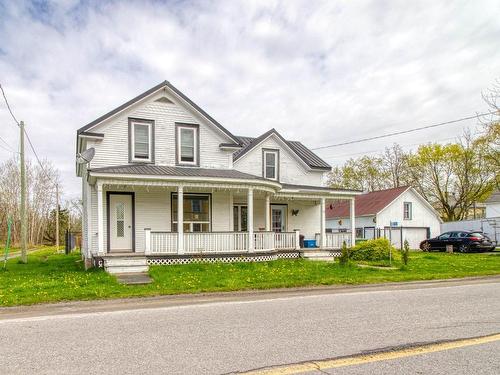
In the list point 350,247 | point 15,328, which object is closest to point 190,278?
point 15,328

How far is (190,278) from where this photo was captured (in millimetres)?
12703

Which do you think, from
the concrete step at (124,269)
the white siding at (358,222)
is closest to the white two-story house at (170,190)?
the concrete step at (124,269)

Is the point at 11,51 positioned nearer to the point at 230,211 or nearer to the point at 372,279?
the point at 230,211

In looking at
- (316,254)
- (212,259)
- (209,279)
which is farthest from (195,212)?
(209,279)

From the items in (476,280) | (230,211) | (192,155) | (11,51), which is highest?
(11,51)

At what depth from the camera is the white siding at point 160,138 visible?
A: 17.8m

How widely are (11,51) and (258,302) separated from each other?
13763 mm

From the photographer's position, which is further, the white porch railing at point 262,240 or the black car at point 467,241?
the black car at point 467,241

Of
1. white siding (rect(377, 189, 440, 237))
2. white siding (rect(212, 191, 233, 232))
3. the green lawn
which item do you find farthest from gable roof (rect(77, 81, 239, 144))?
white siding (rect(377, 189, 440, 237))

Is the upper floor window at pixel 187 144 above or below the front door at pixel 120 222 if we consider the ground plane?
above

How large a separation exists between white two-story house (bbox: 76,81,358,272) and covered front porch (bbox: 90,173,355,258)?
0.04 meters

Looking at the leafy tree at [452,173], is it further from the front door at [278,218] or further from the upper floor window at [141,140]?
the upper floor window at [141,140]

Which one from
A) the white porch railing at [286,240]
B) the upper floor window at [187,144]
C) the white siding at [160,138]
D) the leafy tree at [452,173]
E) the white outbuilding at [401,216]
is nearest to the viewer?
the white siding at [160,138]

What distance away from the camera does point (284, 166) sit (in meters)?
23.0
